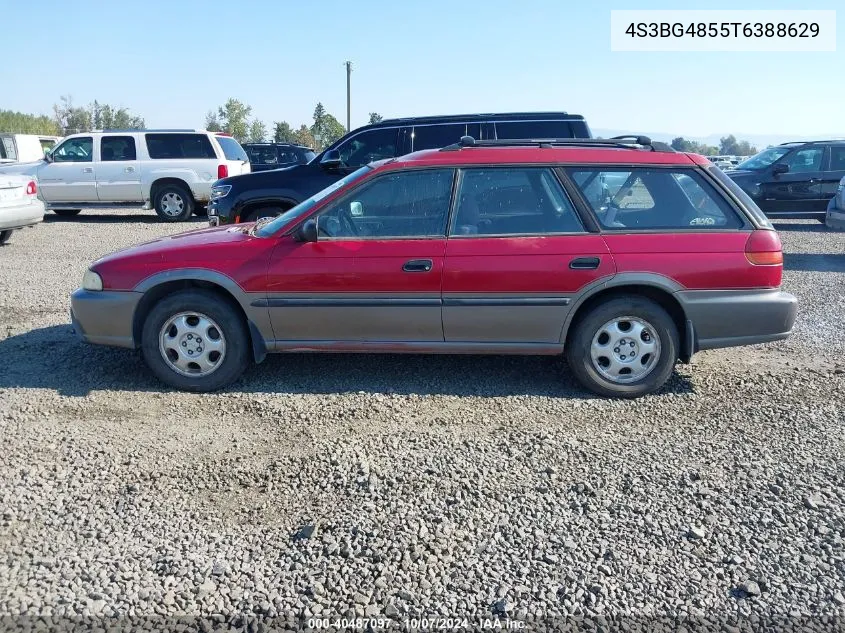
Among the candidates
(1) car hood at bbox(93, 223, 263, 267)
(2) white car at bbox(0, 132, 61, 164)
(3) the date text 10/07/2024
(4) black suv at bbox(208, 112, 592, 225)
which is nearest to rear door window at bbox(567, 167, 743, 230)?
(1) car hood at bbox(93, 223, 263, 267)

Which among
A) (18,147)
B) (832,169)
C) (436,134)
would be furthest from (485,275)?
(18,147)

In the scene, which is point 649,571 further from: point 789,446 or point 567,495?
point 789,446

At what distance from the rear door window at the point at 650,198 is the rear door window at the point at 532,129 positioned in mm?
4927

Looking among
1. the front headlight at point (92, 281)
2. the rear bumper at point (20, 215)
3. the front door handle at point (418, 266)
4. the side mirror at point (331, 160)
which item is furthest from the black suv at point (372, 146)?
the front door handle at point (418, 266)

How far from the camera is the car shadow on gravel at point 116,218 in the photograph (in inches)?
609

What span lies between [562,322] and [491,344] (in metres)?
0.49

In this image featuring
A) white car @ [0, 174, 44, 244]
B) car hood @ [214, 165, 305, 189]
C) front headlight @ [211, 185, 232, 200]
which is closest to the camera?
car hood @ [214, 165, 305, 189]

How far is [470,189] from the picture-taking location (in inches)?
192

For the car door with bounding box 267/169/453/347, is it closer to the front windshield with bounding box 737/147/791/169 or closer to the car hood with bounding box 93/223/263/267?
the car hood with bounding box 93/223/263/267

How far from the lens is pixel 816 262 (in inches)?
404

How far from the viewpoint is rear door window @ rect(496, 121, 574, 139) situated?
31.4ft

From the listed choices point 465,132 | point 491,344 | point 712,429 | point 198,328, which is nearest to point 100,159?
point 465,132

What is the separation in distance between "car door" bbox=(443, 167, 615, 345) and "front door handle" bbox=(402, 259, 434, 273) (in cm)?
12

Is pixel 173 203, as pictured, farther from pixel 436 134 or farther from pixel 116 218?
pixel 436 134
